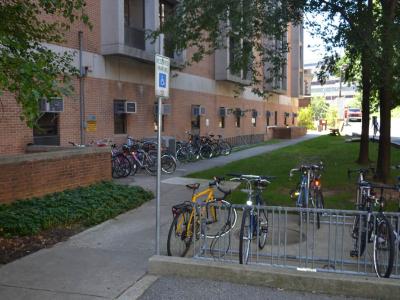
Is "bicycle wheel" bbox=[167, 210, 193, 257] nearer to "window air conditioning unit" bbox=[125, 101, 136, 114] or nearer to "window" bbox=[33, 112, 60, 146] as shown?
"window" bbox=[33, 112, 60, 146]

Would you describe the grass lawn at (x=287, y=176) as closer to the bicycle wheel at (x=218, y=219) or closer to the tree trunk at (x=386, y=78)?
the tree trunk at (x=386, y=78)

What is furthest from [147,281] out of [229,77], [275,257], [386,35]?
[229,77]

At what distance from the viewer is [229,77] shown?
89.5 feet

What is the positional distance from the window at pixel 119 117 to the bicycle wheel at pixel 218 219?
11.4 m

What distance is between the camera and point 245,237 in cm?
608

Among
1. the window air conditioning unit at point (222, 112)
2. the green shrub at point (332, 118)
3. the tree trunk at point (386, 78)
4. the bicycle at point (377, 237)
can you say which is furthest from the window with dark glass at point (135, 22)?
the green shrub at point (332, 118)

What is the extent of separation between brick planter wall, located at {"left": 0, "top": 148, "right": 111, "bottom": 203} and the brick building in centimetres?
318

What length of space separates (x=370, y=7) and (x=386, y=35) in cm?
220

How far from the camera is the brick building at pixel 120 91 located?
14.7m

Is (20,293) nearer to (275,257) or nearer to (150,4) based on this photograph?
(275,257)

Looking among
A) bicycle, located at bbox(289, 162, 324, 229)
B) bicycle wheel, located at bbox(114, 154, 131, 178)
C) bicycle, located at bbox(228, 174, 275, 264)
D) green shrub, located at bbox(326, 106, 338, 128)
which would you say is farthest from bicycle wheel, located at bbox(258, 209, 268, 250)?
green shrub, located at bbox(326, 106, 338, 128)

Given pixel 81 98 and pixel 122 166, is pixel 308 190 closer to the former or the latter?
pixel 122 166

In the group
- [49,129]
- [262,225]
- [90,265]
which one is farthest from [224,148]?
[90,265]

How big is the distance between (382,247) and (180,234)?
247 centimetres
